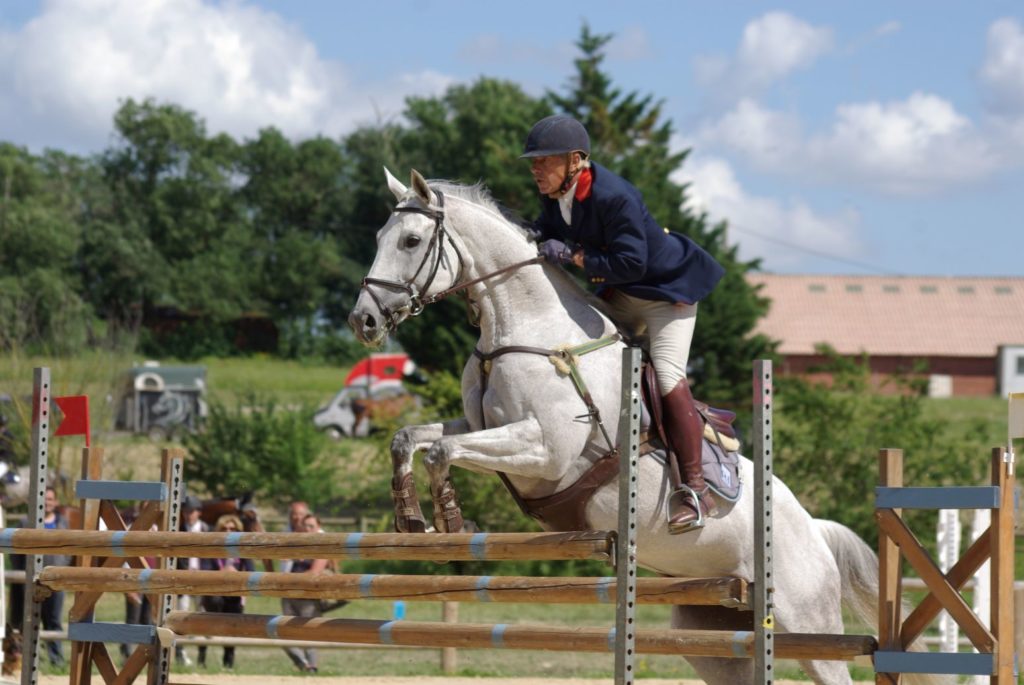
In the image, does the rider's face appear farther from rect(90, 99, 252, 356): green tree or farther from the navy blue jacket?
rect(90, 99, 252, 356): green tree

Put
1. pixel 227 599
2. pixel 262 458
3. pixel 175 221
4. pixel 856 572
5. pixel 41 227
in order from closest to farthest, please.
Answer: pixel 856 572 < pixel 227 599 < pixel 262 458 < pixel 41 227 < pixel 175 221

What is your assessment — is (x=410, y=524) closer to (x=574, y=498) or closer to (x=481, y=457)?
(x=481, y=457)

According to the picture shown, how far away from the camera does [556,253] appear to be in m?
5.25

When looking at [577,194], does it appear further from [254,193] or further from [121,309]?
[254,193]

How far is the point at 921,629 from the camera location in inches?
173

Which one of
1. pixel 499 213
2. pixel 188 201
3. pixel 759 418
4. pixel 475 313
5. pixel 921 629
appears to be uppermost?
pixel 188 201

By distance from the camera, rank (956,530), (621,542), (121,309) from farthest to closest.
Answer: (121,309), (956,530), (621,542)

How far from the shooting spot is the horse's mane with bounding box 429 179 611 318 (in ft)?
17.6

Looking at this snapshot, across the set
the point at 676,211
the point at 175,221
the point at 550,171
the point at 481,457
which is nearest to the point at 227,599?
the point at 481,457

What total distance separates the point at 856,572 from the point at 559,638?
6.40 ft

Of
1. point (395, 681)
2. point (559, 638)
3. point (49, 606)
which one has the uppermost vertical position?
point (559, 638)

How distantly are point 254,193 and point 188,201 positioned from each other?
4.45 m

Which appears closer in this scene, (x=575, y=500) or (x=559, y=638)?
(x=559, y=638)

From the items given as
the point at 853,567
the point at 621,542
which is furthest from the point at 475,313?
the point at 853,567
